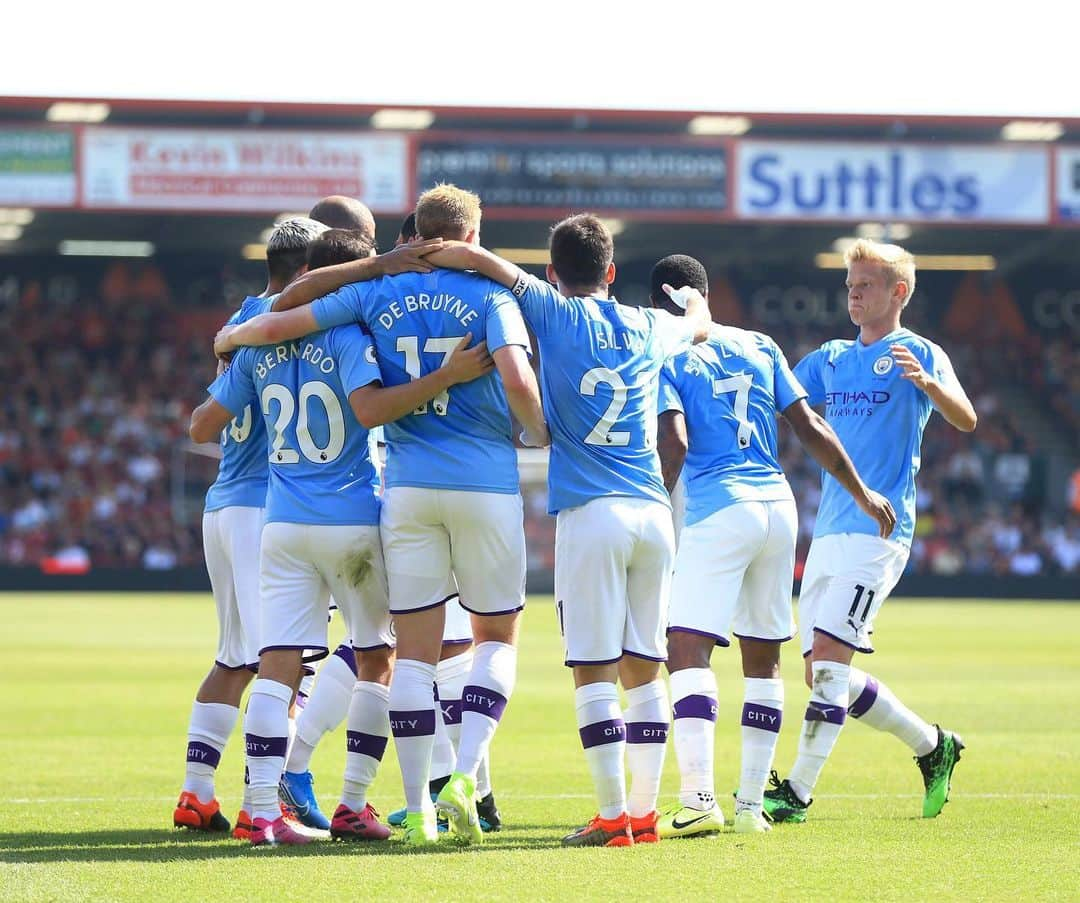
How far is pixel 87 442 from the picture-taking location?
1447 inches

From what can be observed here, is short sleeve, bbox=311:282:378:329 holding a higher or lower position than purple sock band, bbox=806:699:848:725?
higher

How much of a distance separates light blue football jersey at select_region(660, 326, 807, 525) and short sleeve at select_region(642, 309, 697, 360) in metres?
0.32

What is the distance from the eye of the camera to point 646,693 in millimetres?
6539

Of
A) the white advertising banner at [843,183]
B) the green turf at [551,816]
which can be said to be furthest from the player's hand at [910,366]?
the white advertising banner at [843,183]

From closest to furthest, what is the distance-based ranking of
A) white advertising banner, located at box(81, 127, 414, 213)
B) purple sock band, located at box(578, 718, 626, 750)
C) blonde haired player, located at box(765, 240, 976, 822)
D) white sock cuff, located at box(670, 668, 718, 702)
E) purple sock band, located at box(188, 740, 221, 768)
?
purple sock band, located at box(578, 718, 626, 750) → white sock cuff, located at box(670, 668, 718, 702) → purple sock band, located at box(188, 740, 221, 768) → blonde haired player, located at box(765, 240, 976, 822) → white advertising banner, located at box(81, 127, 414, 213)

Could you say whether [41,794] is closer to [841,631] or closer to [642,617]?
[642,617]

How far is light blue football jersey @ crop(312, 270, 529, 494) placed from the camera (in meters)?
6.36

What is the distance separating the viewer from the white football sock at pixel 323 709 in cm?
693

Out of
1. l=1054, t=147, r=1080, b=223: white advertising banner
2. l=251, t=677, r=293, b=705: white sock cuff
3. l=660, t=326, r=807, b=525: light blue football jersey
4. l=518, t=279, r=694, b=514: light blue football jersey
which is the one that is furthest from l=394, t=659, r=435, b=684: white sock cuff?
l=1054, t=147, r=1080, b=223: white advertising banner

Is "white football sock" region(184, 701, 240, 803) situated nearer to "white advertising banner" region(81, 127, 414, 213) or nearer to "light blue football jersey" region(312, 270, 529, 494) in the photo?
"light blue football jersey" region(312, 270, 529, 494)

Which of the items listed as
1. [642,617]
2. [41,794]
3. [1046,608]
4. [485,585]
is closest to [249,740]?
[485,585]

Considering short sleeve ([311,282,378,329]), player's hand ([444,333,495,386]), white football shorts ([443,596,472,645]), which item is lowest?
white football shorts ([443,596,472,645])

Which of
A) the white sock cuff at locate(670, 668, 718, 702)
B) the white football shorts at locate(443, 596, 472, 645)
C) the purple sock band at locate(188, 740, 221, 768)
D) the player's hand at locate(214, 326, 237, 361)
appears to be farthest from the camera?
the white football shorts at locate(443, 596, 472, 645)

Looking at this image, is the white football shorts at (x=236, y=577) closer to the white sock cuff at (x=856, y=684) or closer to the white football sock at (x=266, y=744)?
the white football sock at (x=266, y=744)
